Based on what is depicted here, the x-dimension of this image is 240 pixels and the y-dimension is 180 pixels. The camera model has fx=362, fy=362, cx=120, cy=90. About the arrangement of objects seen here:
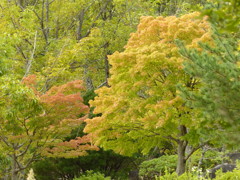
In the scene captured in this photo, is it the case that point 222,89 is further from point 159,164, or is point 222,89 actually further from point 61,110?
point 159,164

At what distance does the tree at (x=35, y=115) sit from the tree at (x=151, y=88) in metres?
0.71

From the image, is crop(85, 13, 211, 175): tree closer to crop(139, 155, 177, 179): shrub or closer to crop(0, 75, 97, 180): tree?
crop(0, 75, 97, 180): tree

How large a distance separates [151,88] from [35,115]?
3.04m

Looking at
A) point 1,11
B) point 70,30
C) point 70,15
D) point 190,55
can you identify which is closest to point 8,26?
point 1,11

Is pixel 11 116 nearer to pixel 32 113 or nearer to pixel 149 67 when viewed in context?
pixel 32 113

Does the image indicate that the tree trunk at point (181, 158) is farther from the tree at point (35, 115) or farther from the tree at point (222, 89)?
the tree at point (222, 89)

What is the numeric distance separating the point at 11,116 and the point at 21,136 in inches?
48.4

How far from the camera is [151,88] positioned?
893 centimetres

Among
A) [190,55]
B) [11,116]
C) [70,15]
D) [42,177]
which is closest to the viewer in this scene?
[190,55]

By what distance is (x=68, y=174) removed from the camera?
41.8 ft

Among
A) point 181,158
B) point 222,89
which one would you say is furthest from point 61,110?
point 222,89

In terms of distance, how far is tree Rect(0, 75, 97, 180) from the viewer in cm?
817

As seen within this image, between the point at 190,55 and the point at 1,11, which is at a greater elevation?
the point at 1,11

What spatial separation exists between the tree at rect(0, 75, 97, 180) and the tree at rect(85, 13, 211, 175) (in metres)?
0.71
